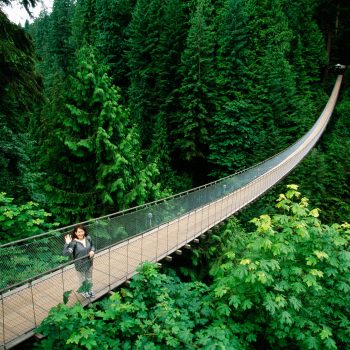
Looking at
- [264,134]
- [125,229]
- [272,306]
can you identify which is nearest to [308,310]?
[272,306]

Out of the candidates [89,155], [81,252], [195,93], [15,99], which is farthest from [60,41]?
[81,252]

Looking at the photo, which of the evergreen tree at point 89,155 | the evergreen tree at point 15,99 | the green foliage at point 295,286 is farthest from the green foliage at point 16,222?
the green foliage at point 295,286

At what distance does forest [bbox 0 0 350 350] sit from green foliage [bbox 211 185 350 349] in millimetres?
33

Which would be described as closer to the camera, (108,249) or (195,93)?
(108,249)

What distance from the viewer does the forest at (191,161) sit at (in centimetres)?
536

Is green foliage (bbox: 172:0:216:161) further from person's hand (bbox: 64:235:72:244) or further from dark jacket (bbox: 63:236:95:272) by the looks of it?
dark jacket (bbox: 63:236:95:272)

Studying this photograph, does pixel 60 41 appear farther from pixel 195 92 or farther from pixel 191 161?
pixel 191 161

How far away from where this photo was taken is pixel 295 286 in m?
5.35

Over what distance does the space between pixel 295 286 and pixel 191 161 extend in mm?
16716

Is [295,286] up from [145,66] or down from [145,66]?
down

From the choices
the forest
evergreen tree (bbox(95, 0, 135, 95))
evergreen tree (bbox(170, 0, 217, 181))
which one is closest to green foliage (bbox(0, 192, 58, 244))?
the forest

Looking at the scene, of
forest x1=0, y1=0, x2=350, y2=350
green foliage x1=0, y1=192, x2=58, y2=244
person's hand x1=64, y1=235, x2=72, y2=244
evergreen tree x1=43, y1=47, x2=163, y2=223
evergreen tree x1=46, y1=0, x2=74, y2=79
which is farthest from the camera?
evergreen tree x1=46, y1=0, x2=74, y2=79

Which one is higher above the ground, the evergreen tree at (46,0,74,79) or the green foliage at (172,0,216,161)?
the evergreen tree at (46,0,74,79)

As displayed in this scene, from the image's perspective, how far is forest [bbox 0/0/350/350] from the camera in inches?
211
